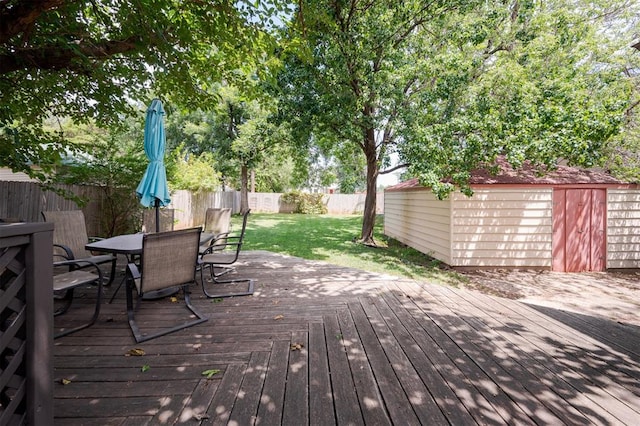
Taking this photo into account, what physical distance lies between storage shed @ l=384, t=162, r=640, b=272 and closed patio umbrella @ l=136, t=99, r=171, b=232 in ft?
19.4

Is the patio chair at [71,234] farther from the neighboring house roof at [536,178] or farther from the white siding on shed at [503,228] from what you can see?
the neighboring house roof at [536,178]

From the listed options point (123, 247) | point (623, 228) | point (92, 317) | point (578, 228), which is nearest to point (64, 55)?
point (123, 247)

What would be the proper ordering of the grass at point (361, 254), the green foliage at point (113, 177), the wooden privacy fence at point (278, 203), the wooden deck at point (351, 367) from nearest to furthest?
the wooden deck at point (351, 367), the grass at point (361, 254), the green foliage at point (113, 177), the wooden privacy fence at point (278, 203)

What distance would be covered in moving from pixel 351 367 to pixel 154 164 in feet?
12.1

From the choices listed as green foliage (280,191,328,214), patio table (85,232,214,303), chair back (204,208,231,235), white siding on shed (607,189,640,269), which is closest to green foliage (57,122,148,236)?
chair back (204,208,231,235)

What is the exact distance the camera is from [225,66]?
5.39 meters

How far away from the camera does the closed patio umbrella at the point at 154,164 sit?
4.06 m

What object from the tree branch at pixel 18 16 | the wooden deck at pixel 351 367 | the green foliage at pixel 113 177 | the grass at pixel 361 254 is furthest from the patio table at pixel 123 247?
the grass at pixel 361 254

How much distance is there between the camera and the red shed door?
6.71m

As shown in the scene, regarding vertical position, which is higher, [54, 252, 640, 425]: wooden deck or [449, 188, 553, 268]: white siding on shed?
[449, 188, 553, 268]: white siding on shed

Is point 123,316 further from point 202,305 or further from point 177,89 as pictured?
point 177,89

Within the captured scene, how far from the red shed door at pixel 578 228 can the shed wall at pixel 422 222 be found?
2.38m

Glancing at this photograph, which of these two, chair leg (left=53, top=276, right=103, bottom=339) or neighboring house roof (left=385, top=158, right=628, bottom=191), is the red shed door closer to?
neighboring house roof (left=385, top=158, right=628, bottom=191)

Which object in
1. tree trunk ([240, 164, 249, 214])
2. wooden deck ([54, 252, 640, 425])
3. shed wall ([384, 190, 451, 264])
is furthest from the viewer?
tree trunk ([240, 164, 249, 214])
